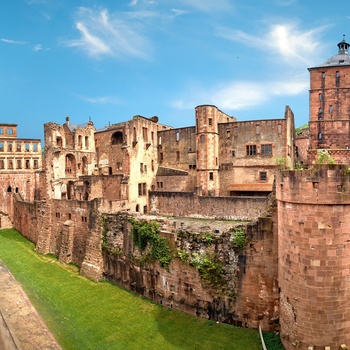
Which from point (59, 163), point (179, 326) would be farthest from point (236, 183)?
point (179, 326)

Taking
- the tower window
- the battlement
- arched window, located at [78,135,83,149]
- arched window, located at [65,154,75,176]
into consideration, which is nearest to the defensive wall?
the battlement

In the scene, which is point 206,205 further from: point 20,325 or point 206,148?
point 20,325

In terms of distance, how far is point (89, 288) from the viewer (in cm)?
1916

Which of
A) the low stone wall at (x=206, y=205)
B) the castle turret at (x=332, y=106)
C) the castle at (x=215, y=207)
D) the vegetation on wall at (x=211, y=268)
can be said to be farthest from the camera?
the castle turret at (x=332, y=106)

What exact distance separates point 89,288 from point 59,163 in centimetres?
1870

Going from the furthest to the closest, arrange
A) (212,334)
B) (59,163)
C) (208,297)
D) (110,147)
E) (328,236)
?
(110,147), (59,163), (208,297), (212,334), (328,236)

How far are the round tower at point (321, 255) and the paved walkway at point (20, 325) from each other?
10.4 meters

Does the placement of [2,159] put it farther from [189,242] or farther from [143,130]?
[189,242]

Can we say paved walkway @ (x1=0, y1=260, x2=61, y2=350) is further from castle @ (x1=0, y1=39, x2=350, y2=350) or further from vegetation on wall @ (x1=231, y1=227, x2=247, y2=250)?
vegetation on wall @ (x1=231, y1=227, x2=247, y2=250)

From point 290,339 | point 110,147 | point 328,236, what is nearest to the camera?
point 328,236

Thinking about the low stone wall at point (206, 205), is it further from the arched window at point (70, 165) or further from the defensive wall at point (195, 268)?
the arched window at point (70, 165)

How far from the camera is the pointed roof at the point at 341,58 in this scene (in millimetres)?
35944

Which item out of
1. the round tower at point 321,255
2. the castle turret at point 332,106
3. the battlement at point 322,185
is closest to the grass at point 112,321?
the round tower at point 321,255

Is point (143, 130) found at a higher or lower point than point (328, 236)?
higher
